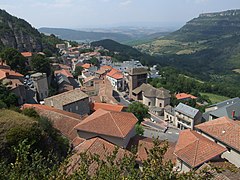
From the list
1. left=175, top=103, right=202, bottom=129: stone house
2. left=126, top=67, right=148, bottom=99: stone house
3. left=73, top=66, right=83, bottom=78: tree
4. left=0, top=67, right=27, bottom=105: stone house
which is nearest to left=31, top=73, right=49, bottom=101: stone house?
left=0, top=67, right=27, bottom=105: stone house

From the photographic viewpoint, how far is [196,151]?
20391 millimetres

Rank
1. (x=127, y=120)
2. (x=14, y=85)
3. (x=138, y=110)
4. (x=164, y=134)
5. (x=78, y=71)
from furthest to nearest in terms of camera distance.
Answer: (x=78, y=71)
(x=138, y=110)
(x=164, y=134)
(x=14, y=85)
(x=127, y=120)

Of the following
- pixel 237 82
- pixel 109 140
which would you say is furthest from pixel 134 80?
pixel 237 82

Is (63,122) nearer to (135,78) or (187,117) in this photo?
(187,117)

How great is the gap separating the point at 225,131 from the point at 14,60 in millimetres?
45001

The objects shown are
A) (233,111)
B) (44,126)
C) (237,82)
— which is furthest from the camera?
(237,82)

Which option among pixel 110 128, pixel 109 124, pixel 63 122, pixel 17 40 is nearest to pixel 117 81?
pixel 17 40

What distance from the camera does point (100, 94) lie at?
57.4m

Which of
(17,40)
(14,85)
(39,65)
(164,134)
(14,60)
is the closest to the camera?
(14,85)

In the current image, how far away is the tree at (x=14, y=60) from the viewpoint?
49250 millimetres

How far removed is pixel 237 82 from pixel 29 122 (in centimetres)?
16585

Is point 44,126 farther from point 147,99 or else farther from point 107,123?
point 147,99

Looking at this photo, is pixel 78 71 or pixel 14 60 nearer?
pixel 14 60

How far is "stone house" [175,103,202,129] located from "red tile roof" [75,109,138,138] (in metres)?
28.7
